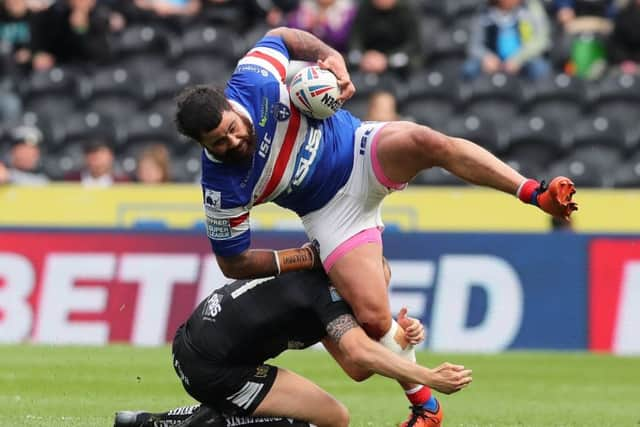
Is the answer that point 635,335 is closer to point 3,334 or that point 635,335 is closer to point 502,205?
point 502,205

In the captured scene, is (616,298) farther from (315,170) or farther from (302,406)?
(302,406)

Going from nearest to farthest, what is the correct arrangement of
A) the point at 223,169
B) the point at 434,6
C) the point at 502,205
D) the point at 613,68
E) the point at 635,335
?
1. the point at 223,169
2. the point at 635,335
3. the point at 502,205
4. the point at 613,68
5. the point at 434,6

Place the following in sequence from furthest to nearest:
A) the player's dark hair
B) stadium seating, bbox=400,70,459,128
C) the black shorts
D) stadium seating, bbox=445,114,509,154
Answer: stadium seating, bbox=400,70,459,128 → stadium seating, bbox=445,114,509,154 → the black shorts → the player's dark hair

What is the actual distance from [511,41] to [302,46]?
851 cm

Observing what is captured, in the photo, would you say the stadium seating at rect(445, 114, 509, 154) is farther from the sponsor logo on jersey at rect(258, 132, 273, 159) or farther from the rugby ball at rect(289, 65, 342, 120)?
the sponsor logo on jersey at rect(258, 132, 273, 159)

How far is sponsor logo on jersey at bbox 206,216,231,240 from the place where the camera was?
7867 millimetres

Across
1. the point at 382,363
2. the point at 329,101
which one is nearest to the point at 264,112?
the point at 329,101

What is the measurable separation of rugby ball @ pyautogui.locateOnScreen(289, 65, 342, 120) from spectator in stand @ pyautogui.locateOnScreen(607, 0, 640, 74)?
923 centimetres

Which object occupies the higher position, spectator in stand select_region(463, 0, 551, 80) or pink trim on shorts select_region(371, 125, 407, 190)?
pink trim on shorts select_region(371, 125, 407, 190)

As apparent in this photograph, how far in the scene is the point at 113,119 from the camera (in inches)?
666

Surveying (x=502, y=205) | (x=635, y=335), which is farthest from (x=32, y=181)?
(x=635, y=335)

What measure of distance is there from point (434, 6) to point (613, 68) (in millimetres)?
2685

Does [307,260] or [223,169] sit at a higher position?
[223,169]

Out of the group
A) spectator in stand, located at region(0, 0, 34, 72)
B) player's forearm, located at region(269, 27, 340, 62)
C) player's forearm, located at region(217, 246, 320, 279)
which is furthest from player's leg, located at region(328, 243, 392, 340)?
→ spectator in stand, located at region(0, 0, 34, 72)
